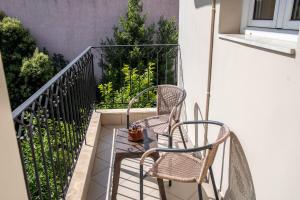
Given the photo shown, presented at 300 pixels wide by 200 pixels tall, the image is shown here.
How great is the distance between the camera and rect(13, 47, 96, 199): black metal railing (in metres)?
1.41

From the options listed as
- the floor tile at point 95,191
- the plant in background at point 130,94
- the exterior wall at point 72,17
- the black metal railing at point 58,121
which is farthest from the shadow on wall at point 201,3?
the exterior wall at point 72,17

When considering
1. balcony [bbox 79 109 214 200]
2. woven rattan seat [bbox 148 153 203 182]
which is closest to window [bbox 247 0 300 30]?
woven rattan seat [bbox 148 153 203 182]

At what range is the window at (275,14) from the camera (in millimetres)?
1402

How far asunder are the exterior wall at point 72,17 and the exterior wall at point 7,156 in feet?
28.5

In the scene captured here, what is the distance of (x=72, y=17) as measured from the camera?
9.00 meters

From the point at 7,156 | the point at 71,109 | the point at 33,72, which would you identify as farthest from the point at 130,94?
the point at 33,72

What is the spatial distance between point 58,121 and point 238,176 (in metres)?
1.44

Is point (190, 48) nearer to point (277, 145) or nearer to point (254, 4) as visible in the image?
point (254, 4)

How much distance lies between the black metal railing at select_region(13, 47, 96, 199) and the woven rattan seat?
2.49 feet

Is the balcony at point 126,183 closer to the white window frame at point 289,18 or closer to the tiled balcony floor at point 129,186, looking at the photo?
the tiled balcony floor at point 129,186

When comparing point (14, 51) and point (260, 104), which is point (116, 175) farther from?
point (14, 51)

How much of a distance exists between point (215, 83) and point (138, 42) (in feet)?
19.1

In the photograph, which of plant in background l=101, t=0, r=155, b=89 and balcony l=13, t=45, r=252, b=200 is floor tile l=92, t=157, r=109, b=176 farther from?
plant in background l=101, t=0, r=155, b=89

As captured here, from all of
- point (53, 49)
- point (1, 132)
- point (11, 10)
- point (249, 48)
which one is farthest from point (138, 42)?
point (1, 132)
